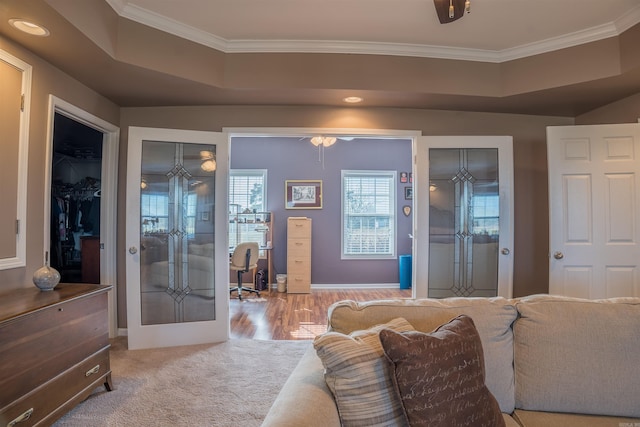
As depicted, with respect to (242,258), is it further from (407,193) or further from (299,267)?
(407,193)

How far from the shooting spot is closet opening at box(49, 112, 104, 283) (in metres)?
3.81

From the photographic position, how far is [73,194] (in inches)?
158

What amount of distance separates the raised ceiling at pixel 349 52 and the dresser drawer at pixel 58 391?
78.5 inches

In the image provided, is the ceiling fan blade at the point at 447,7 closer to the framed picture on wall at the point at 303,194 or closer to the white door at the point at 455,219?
the white door at the point at 455,219

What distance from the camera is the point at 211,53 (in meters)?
2.78

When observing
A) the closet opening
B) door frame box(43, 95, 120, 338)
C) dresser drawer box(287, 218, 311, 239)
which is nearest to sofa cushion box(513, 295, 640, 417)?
door frame box(43, 95, 120, 338)

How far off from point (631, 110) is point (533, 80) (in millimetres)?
954

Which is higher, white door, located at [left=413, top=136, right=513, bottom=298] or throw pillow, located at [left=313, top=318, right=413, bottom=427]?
white door, located at [left=413, top=136, right=513, bottom=298]

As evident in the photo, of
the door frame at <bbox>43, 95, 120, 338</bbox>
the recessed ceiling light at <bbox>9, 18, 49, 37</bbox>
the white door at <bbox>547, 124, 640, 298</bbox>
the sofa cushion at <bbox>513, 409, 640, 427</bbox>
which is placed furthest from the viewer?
the door frame at <bbox>43, 95, 120, 338</bbox>

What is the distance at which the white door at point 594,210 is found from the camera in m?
2.83

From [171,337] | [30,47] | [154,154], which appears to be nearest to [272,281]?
[171,337]

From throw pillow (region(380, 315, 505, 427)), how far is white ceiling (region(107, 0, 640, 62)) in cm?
218

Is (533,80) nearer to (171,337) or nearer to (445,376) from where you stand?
(445,376)

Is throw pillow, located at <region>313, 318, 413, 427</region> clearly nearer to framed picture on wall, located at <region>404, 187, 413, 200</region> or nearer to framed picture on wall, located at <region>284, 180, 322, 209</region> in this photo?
framed picture on wall, located at <region>284, 180, 322, 209</region>
